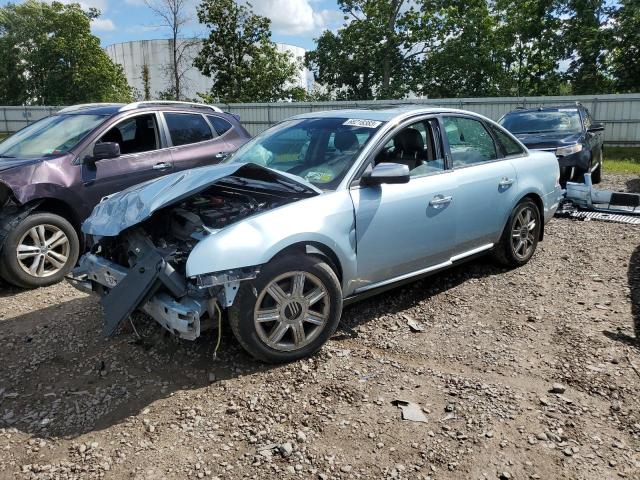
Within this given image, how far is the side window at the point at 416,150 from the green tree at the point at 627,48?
907 inches

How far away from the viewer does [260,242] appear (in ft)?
10.8

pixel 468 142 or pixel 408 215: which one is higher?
pixel 468 142

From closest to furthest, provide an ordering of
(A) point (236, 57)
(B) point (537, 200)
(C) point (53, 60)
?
(B) point (537, 200) → (A) point (236, 57) → (C) point (53, 60)

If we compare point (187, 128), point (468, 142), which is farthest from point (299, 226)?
point (187, 128)

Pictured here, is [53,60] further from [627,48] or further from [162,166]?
[162,166]

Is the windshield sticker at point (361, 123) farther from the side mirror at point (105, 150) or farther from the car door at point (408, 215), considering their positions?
the side mirror at point (105, 150)

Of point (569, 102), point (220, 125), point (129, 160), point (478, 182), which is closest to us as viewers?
point (478, 182)

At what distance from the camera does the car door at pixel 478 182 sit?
4742mm

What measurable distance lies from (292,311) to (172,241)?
992 mm

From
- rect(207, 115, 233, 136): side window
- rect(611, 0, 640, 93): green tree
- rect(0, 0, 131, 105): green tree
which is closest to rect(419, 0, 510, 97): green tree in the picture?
rect(611, 0, 640, 93): green tree

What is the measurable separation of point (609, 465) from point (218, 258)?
92.5 inches

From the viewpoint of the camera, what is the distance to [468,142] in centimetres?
506

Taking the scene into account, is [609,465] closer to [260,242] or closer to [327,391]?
[327,391]

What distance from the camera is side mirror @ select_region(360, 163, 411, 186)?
12.6ft
